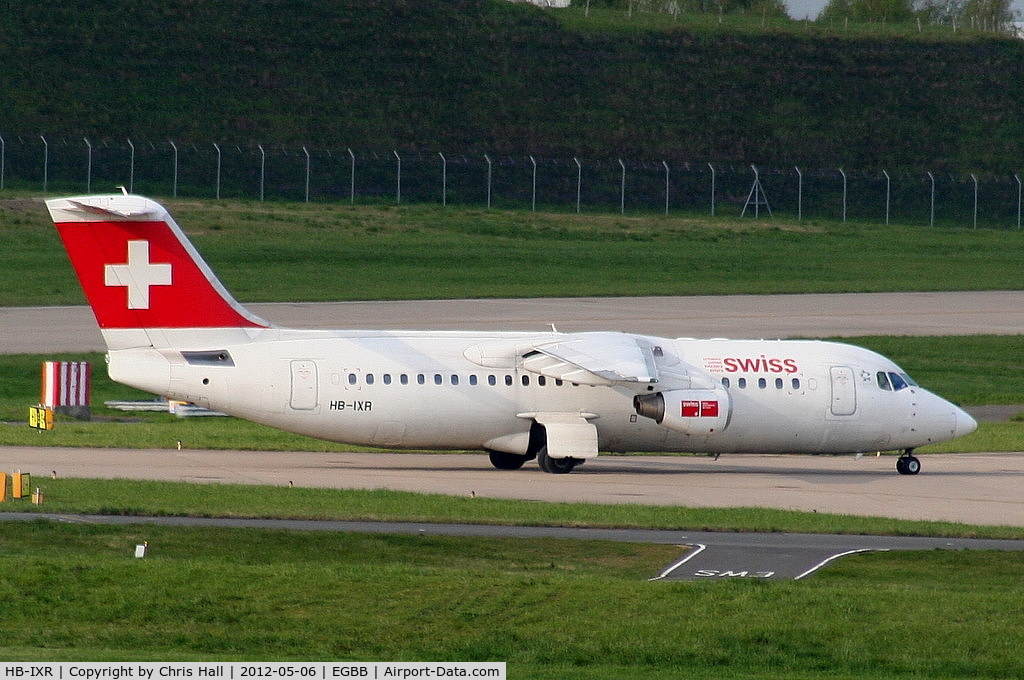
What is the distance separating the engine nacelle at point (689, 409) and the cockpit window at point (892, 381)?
184 inches

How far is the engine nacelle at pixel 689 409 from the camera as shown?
34.2 m

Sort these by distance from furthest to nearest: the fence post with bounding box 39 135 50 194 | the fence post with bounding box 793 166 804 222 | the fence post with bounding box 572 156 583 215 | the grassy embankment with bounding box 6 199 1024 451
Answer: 1. the fence post with bounding box 793 166 804 222
2. the fence post with bounding box 572 156 583 215
3. the fence post with bounding box 39 135 50 194
4. the grassy embankment with bounding box 6 199 1024 451

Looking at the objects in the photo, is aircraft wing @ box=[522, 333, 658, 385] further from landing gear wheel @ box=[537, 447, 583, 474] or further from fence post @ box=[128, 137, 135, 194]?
fence post @ box=[128, 137, 135, 194]

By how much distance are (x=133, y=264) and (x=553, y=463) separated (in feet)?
33.6

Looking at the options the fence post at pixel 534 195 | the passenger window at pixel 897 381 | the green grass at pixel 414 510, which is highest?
the fence post at pixel 534 195

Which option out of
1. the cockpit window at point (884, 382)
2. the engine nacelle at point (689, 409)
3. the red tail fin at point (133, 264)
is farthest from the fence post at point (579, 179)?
the red tail fin at point (133, 264)

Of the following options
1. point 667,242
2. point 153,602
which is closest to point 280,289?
point 667,242

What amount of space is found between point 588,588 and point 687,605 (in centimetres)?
133

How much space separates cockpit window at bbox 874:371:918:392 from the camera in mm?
37094

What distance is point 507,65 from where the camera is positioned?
106938mm

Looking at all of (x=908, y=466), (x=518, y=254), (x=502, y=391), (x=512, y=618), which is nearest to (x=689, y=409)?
(x=502, y=391)

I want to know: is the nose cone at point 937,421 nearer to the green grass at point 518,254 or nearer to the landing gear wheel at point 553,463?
the landing gear wheel at point 553,463

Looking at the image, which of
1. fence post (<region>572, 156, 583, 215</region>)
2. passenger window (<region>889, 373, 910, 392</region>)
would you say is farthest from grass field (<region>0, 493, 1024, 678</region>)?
fence post (<region>572, 156, 583, 215</region>)

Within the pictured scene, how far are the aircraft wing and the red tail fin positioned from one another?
23.5 ft
